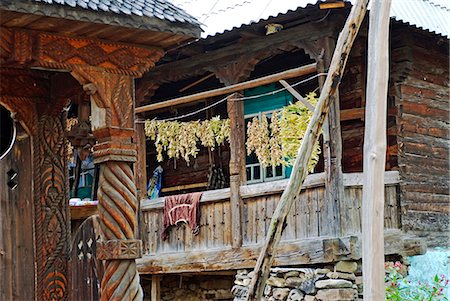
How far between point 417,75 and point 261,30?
2.51 meters

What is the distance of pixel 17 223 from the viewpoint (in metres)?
7.88

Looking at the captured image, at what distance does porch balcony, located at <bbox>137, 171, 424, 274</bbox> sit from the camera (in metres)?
12.5

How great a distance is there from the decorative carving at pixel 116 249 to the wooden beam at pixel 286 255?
5623mm

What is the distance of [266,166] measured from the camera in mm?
13547

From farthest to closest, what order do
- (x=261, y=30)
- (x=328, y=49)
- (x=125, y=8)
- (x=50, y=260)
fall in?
(x=261, y=30), (x=328, y=49), (x=50, y=260), (x=125, y=8)

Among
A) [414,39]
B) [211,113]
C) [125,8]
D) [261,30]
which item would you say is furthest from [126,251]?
[211,113]

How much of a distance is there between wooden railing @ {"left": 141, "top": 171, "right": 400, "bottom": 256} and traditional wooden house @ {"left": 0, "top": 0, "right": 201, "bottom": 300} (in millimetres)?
4877

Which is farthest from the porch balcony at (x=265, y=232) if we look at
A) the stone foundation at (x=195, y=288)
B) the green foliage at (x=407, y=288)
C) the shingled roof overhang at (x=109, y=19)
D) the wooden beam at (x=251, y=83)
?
the shingled roof overhang at (x=109, y=19)

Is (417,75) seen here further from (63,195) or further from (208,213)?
(63,195)

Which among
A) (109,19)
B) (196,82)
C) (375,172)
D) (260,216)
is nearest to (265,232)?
(260,216)

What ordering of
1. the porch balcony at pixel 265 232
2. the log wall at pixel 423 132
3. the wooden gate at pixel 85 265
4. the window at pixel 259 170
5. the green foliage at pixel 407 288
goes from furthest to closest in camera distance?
1. the window at pixel 259 170
2. the log wall at pixel 423 132
3. the porch balcony at pixel 265 232
4. the green foliage at pixel 407 288
5. the wooden gate at pixel 85 265

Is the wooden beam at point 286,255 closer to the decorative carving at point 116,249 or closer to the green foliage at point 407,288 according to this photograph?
the green foliage at point 407,288

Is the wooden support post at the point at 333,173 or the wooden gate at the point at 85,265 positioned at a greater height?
the wooden support post at the point at 333,173

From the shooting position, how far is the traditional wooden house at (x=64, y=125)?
6891 millimetres
